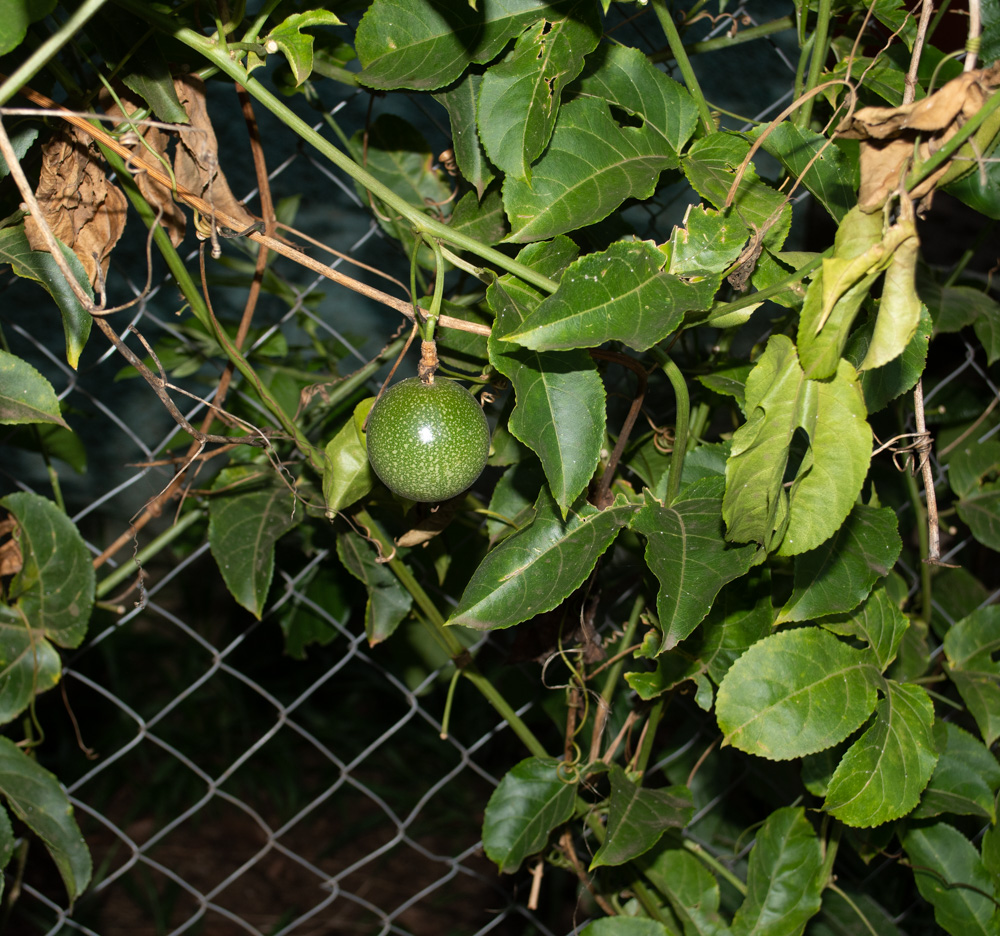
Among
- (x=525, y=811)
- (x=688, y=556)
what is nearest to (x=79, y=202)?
(x=688, y=556)

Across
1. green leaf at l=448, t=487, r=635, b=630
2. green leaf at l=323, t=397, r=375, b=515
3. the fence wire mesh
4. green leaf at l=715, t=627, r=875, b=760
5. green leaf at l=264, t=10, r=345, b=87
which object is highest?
green leaf at l=264, t=10, r=345, b=87

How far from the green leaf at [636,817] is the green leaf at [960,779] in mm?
367

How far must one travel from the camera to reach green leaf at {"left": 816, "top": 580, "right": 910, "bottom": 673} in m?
1.04

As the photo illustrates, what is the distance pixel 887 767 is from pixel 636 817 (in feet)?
1.07

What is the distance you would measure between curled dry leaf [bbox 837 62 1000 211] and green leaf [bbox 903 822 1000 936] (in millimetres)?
1037

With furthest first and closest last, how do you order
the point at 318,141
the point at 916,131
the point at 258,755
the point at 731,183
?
the point at 258,755
the point at 731,183
the point at 318,141
the point at 916,131

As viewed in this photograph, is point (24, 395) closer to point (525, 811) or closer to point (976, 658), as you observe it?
point (525, 811)

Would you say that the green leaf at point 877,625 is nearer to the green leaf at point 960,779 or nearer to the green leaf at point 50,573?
the green leaf at point 960,779

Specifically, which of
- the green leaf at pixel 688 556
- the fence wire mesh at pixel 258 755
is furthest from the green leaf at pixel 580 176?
the fence wire mesh at pixel 258 755

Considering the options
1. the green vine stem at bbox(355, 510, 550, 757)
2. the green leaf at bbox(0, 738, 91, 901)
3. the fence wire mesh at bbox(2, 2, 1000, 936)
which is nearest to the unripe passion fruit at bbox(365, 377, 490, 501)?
the green vine stem at bbox(355, 510, 550, 757)

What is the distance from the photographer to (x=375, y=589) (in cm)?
121

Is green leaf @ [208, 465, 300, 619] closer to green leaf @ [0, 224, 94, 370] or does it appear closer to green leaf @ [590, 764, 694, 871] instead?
green leaf @ [0, 224, 94, 370]

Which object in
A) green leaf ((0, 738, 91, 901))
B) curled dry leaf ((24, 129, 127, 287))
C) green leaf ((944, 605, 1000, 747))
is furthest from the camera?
green leaf ((944, 605, 1000, 747))

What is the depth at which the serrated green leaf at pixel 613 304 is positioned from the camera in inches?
26.8
